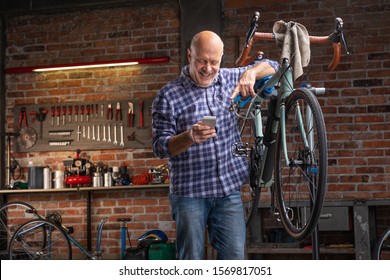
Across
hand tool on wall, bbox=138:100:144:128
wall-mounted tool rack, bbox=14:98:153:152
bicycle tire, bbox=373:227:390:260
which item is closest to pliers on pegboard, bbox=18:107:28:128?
wall-mounted tool rack, bbox=14:98:153:152

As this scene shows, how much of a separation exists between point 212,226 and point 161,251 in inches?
98.8

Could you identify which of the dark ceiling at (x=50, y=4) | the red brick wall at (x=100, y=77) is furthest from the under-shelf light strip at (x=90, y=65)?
the dark ceiling at (x=50, y=4)

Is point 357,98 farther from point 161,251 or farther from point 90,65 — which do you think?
point 90,65

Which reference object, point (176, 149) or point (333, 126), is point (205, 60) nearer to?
point (176, 149)

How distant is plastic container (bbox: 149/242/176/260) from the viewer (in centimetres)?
457

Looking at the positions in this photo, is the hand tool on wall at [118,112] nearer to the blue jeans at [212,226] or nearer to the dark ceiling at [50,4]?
the dark ceiling at [50,4]

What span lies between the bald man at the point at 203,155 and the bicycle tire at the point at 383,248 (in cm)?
213

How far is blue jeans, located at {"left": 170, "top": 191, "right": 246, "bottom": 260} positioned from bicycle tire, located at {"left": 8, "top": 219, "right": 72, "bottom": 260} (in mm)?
2803

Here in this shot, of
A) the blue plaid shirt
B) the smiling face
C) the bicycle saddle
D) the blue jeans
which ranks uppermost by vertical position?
the smiling face

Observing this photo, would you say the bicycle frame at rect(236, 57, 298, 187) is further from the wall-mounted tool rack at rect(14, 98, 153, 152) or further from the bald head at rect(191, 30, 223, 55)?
the wall-mounted tool rack at rect(14, 98, 153, 152)

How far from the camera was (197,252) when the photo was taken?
2104 mm

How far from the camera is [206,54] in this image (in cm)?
207

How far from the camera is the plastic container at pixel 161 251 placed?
15.0 ft
